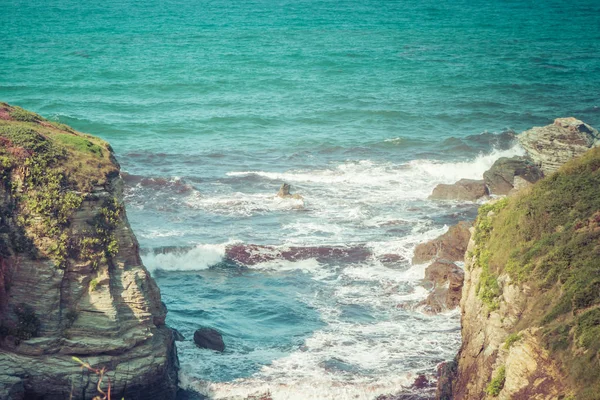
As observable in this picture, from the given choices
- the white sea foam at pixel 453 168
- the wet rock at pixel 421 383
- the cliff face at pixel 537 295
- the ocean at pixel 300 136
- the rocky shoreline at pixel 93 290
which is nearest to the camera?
the cliff face at pixel 537 295

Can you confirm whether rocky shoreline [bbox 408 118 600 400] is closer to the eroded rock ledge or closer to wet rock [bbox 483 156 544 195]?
the eroded rock ledge

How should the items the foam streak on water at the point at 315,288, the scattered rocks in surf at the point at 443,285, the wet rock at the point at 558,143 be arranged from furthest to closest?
the wet rock at the point at 558,143
the scattered rocks in surf at the point at 443,285
the foam streak on water at the point at 315,288

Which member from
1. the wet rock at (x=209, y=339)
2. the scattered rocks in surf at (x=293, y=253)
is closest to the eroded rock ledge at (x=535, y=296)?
the wet rock at (x=209, y=339)

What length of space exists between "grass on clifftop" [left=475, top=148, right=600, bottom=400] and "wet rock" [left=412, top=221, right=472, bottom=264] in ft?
33.9

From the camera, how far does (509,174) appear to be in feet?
156

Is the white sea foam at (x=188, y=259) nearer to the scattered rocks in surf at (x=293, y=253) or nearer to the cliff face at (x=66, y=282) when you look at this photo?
the scattered rocks in surf at (x=293, y=253)

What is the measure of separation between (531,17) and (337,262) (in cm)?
9849

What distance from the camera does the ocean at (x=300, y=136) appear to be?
3108cm

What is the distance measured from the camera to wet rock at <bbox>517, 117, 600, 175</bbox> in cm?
4647

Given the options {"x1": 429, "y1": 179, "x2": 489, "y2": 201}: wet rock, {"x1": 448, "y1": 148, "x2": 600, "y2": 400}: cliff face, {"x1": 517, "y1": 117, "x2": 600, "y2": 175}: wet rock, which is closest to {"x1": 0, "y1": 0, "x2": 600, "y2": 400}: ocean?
{"x1": 429, "y1": 179, "x2": 489, "y2": 201}: wet rock

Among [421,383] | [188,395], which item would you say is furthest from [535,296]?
[188,395]

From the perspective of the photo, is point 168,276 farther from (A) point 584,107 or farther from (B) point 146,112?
(A) point 584,107

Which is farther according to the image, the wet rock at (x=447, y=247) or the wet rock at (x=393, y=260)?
the wet rock at (x=393, y=260)

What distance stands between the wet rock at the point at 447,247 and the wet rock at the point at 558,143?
1203cm
